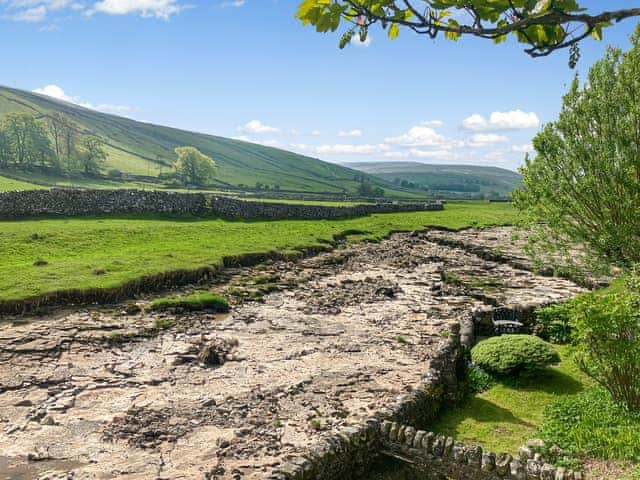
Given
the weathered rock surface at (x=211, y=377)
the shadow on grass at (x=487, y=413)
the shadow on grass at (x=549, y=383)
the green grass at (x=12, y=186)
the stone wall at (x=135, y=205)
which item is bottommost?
the weathered rock surface at (x=211, y=377)

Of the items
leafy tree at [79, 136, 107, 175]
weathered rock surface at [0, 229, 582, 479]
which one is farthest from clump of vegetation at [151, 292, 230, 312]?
leafy tree at [79, 136, 107, 175]

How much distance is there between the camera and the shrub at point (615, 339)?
48.5 feet

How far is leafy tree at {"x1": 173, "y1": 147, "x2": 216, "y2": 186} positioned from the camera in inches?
6196

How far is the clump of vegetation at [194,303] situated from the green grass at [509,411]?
16518mm

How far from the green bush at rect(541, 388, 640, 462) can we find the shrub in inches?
32.7

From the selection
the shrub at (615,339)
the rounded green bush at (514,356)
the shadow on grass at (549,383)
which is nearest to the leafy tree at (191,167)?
the rounded green bush at (514,356)

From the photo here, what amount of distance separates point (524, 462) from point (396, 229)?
59.8 meters

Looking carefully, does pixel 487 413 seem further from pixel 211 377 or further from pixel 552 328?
pixel 211 377

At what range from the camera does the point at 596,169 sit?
21938mm

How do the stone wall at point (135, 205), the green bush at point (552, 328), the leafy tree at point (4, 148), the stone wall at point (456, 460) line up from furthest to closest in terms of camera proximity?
the leafy tree at point (4, 148) < the stone wall at point (135, 205) < the green bush at point (552, 328) < the stone wall at point (456, 460)

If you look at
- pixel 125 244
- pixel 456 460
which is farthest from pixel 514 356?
pixel 125 244

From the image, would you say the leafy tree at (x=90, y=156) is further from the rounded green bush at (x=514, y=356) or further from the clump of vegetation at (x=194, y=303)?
the rounded green bush at (x=514, y=356)

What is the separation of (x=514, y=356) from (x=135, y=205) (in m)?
51.0

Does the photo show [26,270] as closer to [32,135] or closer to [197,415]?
[197,415]
